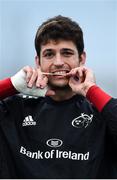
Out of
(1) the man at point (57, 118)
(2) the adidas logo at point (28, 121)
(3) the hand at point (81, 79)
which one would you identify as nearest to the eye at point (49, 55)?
(1) the man at point (57, 118)

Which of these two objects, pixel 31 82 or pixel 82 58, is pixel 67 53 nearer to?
pixel 82 58

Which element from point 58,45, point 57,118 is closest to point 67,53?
point 58,45

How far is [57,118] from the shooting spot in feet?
5.01

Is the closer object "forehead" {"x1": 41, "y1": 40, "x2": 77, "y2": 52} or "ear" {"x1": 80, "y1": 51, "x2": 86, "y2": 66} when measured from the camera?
"forehead" {"x1": 41, "y1": 40, "x2": 77, "y2": 52}

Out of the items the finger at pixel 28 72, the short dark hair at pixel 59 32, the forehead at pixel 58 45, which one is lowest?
the finger at pixel 28 72

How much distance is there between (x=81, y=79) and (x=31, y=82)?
0.24m

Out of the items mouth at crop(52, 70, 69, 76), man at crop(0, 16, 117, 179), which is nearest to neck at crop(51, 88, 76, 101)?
man at crop(0, 16, 117, 179)

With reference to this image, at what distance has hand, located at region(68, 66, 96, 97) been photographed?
4.81ft

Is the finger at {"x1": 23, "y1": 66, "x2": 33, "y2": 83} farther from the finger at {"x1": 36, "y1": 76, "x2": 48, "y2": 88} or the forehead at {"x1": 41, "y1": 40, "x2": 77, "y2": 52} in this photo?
the forehead at {"x1": 41, "y1": 40, "x2": 77, "y2": 52}

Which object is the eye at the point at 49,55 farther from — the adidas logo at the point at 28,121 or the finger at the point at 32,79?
the adidas logo at the point at 28,121

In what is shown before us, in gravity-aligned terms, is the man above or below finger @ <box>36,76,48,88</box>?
below

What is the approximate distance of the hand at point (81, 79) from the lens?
1467mm

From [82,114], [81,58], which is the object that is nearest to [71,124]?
[82,114]

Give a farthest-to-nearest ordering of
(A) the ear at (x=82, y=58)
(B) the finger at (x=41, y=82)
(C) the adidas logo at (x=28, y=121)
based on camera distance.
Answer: (A) the ear at (x=82, y=58)
(C) the adidas logo at (x=28, y=121)
(B) the finger at (x=41, y=82)
